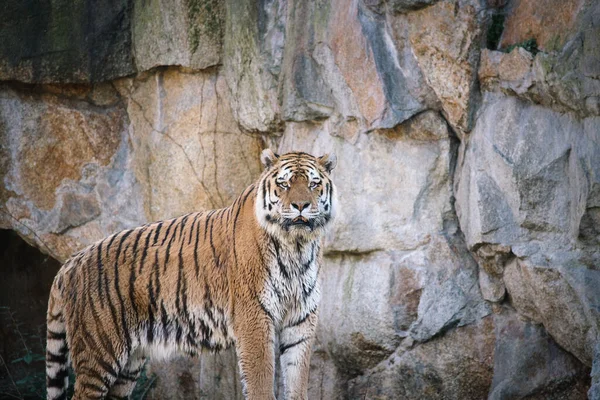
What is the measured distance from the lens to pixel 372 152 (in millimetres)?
6082

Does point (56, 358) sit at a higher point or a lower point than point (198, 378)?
higher

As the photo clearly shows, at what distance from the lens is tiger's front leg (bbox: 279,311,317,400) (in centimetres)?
548

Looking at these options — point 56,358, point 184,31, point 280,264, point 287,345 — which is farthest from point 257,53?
point 56,358

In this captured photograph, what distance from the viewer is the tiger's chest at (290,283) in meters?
5.45

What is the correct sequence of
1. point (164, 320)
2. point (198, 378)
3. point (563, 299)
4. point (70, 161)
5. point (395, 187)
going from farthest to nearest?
point (70, 161), point (198, 378), point (395, 187), point (164, 320), point (563, 299)

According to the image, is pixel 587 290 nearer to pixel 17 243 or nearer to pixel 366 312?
pixel 366 312

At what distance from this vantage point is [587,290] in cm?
499

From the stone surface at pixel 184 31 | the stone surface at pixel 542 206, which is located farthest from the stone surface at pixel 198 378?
the stone surface at pixel 542 206

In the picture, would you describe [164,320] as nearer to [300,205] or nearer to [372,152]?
[300,205]

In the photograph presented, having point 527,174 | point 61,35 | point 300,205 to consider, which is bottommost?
point 300,205

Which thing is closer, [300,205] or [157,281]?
[300,205]

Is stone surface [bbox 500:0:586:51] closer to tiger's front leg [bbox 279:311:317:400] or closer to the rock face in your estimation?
the rock face

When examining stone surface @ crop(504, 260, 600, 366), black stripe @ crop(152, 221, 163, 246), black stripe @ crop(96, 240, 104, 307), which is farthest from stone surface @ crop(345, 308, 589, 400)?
black stripe @ crop(96, 240, 104, 307)

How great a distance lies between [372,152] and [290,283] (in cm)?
118
